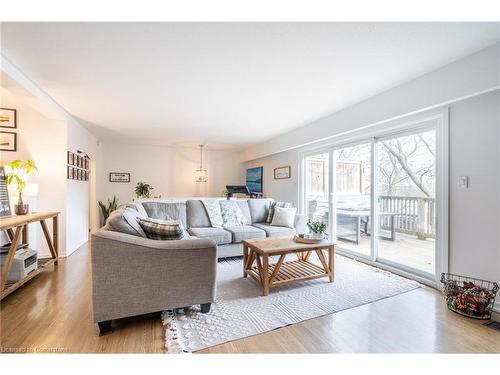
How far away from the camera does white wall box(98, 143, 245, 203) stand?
597 centimetres

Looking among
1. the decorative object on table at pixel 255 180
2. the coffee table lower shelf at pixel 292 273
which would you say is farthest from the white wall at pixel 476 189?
the decorative object on table at pixel 255 180

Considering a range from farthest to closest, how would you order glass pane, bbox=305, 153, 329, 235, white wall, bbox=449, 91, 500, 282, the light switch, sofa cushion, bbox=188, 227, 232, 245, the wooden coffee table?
1. glass pane, bbox=305, 153, 329, 235
2. sofa cushion, bbox=188, 227, 232, 245
3. the wooden coffee table
4. the light switch
5. white wall, bbox=449, 91, 500, 282

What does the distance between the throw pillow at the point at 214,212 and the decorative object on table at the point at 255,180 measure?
255 cm

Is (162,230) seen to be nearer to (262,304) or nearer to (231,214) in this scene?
(262,304)

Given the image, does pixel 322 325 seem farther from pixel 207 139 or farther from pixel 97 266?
pixel 207 139

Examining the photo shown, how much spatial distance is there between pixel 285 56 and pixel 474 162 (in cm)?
202

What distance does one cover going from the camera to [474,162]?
218 cm

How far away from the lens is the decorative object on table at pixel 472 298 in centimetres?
191

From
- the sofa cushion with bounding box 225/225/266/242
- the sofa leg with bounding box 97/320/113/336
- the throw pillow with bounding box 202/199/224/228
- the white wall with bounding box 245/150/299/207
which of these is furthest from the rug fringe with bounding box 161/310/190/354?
the white wall with bounding box 245/150/299/207

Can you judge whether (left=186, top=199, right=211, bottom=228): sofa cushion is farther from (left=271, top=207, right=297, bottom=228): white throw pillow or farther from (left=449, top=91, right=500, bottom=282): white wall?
(left=449, top=91, right=500, bottom=282): white wall

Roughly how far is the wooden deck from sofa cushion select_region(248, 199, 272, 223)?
1738 millimetres
